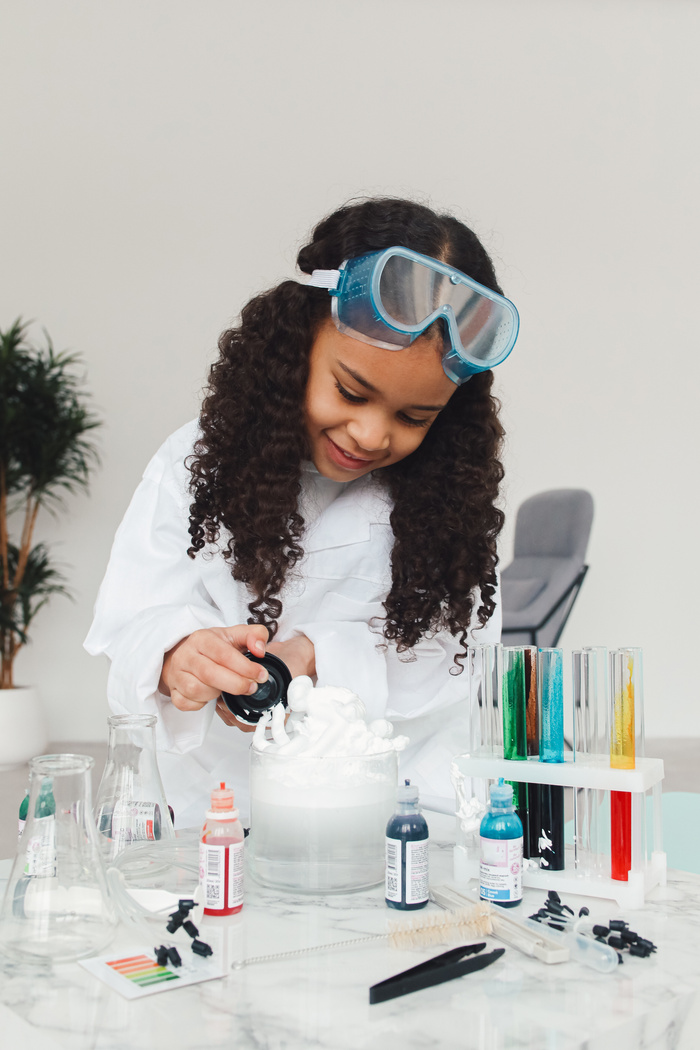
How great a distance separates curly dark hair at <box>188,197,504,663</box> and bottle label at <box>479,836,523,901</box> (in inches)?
20.4

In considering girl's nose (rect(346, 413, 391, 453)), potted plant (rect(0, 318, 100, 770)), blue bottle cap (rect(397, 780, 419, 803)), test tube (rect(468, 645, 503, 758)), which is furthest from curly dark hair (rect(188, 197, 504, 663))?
potted plant (rect(0, 318, 100, 770))

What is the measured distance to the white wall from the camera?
13.8 ft

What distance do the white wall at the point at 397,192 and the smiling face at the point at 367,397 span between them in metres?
3.17

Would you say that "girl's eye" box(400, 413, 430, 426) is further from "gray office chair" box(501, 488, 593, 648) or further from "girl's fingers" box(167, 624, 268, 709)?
"gray office chair" box(501, 488, 593, 648)

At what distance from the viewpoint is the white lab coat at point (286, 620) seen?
1.16m

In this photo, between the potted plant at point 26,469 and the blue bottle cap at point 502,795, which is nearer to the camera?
the blue bottle cap at point 502,795

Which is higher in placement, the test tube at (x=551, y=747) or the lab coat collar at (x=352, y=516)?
the lab coat collar at (x=352, y=516)

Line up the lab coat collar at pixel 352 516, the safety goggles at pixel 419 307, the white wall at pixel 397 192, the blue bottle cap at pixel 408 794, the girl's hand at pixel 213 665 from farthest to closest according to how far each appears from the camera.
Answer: the white wall at pixel 397 192
the lab coat collar at pixel 352 516
the safety goggles at pixel 419 307
the girl's hand at pixel 213 665
the blue bottle cap at pixel 408 794

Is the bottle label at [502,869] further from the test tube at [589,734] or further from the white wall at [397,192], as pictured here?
the white wall at [397,192]

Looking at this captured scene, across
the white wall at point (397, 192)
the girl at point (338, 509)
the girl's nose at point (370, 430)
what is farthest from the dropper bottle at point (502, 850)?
the white wall at point (397, 192)

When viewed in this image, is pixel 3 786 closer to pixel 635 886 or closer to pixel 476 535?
pixel 476 535

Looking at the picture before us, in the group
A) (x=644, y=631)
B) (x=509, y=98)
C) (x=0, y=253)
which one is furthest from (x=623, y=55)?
(x=0, y=253)

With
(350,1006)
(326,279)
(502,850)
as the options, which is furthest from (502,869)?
(326,279)

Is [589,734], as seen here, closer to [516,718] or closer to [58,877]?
[516,718]
